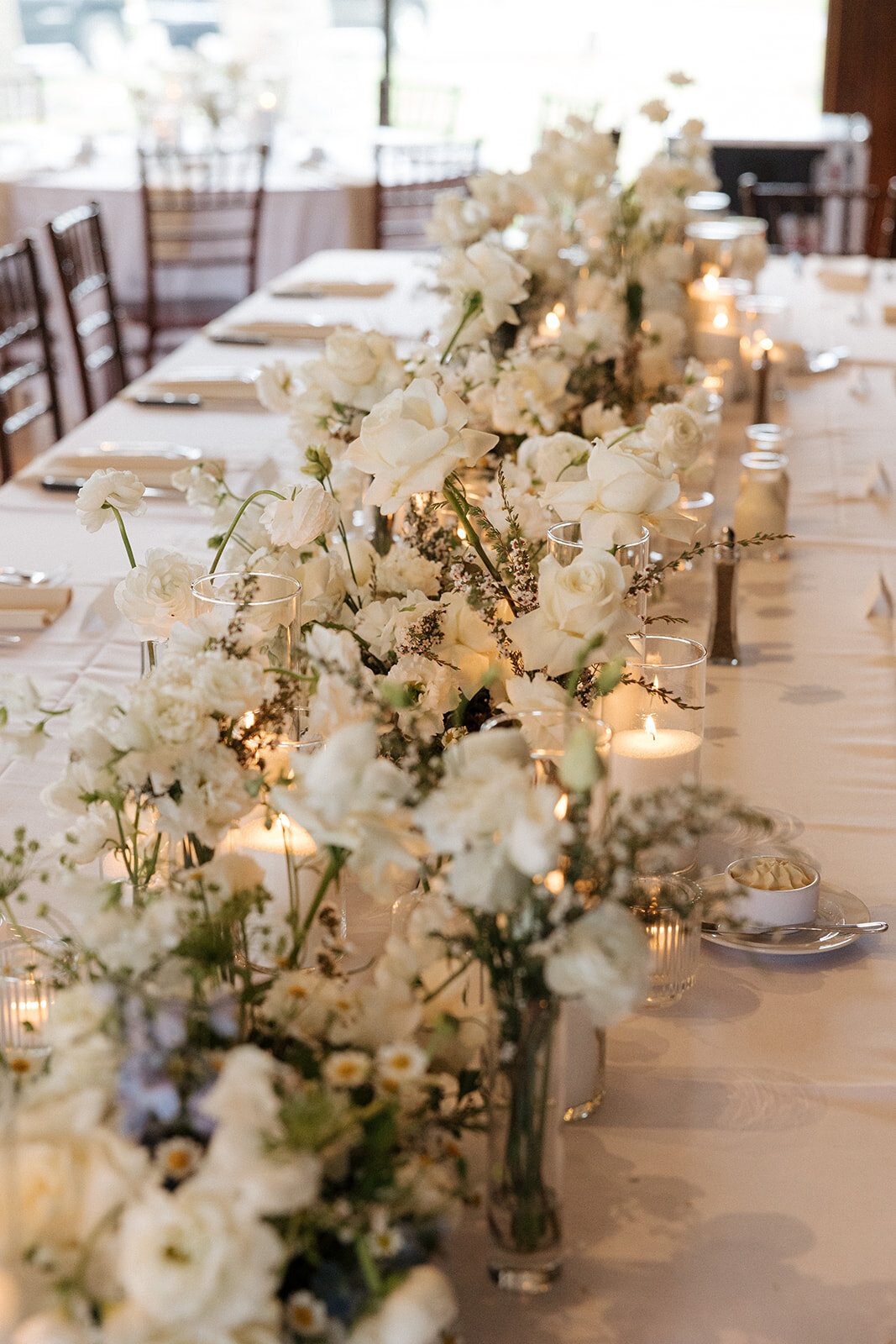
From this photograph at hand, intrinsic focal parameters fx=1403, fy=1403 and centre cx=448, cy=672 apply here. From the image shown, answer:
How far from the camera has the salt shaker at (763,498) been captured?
7.36 feet

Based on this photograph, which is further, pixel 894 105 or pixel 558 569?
pixel 894 105

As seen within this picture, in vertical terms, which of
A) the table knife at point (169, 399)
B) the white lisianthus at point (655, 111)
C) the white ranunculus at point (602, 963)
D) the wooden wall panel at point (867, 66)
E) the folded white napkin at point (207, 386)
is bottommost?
the table knife at point (169, 399)

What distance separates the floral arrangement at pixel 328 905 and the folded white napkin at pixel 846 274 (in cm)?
305

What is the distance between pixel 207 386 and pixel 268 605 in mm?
1994

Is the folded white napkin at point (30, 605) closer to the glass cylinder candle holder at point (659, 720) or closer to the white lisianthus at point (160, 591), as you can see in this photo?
the white lisianthus at point (160, 591)

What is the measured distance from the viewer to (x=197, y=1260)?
610mm

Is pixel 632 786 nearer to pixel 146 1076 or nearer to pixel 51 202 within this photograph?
pixel 146 1076

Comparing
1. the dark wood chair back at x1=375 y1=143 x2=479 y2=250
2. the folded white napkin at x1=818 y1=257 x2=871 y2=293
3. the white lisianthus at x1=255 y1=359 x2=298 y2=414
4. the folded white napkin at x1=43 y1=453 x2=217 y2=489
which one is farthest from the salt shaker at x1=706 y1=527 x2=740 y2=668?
the dark wood chair back at x1=375 y1=143 x2=479 y2=250

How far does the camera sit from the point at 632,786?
52.8 inches

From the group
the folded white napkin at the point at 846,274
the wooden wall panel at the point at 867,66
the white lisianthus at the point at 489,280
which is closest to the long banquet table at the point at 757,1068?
the white lisianthus at the point at 489,280

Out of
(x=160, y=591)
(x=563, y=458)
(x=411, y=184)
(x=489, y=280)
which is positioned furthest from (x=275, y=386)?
(x=411, y=184)

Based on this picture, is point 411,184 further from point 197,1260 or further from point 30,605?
point 197,1260

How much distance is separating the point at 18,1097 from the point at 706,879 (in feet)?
2.56

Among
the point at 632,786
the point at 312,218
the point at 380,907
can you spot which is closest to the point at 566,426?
the point at 632,786
